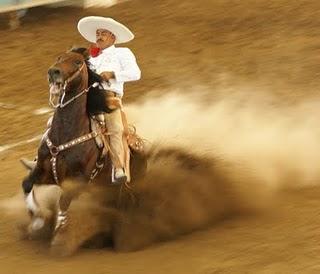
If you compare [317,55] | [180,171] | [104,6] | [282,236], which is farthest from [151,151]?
[104,6]

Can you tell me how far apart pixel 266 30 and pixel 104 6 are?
149 inches

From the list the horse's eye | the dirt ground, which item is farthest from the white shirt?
the dirt ground

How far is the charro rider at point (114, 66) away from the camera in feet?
22.4

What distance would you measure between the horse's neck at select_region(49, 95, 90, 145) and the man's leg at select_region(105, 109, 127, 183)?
272 millimetres

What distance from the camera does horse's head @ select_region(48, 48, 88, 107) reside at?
21.2 ft

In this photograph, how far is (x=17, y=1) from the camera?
15797 millimetres

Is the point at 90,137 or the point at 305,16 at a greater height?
the point at 90,137

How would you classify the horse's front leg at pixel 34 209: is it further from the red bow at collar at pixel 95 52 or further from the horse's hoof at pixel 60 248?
the red bow at collar at pixel 95 52

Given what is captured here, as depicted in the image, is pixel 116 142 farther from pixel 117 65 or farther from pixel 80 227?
pixel 80 227

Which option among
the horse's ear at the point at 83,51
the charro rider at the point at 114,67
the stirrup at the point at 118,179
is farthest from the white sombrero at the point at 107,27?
the stirrup at the point at 118,179

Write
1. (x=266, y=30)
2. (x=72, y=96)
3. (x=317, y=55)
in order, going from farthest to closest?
(x=266, y=30) < (x=317, y=55) < (x=72, y=96)

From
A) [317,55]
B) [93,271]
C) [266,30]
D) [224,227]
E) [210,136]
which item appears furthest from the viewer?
[266,30]

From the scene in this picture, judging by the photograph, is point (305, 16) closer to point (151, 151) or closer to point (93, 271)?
point (151, 151)

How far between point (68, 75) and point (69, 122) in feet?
1.41
